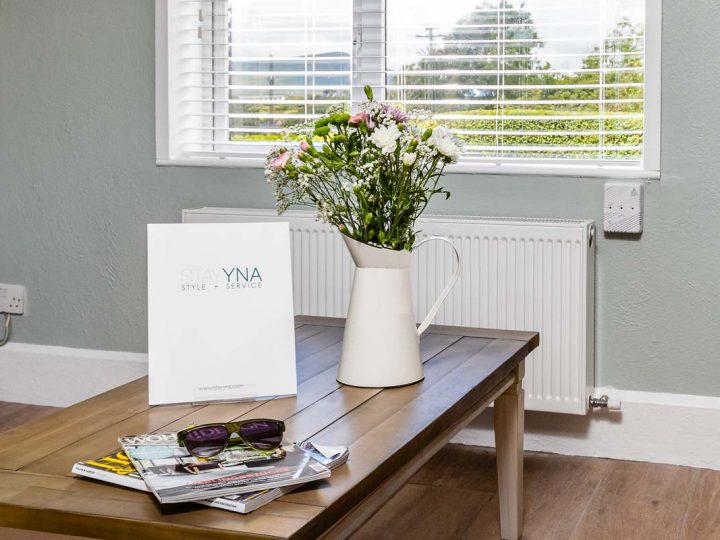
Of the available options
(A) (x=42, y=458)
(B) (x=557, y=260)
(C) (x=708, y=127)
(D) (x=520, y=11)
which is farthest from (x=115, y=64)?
(A) (x=42, y=458)

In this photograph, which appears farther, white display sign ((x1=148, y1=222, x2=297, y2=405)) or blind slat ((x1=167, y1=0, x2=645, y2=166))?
blind slat ((x1=167, y1=0, x2=645, y2=166))


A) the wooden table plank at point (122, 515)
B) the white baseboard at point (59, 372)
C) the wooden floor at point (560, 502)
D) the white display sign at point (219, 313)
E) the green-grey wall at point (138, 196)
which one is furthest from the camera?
the white baseboard at point (59, 372)

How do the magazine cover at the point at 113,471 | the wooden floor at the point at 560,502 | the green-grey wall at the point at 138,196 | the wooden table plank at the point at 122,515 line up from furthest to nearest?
1. the green-grey wall at the point at 138,196
2. the wooden floor at the point at 560,502
3. the magazine cover at the point at 113,471
4. the wooden table plank at the point at 122,515

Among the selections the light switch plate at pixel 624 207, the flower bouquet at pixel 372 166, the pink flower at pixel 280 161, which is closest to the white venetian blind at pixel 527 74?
the light switch plate at pixel 624 207

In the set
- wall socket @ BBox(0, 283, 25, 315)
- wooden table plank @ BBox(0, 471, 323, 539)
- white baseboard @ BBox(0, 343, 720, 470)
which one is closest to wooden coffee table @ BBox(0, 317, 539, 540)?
wooden table plank @ BBox(0, 471, 323, 539)

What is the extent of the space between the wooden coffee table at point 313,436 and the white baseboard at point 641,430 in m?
0.76

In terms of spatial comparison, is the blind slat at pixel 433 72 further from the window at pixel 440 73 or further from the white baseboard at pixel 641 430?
the white baseboard at pixel 641 430

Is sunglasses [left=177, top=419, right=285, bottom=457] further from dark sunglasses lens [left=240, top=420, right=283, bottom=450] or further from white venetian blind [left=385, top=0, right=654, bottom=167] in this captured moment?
white venetian blind [left=385, top=0, right=654, bottom=167]

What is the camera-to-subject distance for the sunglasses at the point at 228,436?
1.40m

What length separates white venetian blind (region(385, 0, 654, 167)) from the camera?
122 inches

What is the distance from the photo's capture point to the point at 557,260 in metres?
2.97

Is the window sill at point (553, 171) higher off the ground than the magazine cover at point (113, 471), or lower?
higher

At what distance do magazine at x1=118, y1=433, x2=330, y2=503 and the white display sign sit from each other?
30 centimetres

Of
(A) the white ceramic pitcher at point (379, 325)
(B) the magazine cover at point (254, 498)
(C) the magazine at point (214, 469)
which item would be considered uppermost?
(A) the white ceramic pitcher at point (379, 325)
